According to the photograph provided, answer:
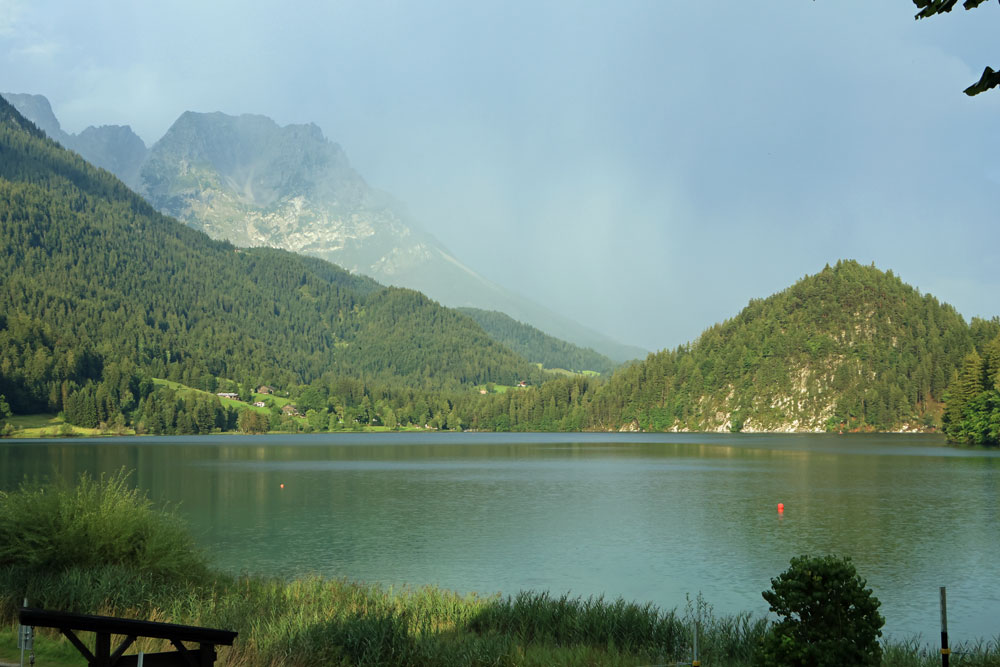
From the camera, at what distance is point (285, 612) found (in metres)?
19.8

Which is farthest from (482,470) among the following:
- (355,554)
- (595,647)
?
(595,647)

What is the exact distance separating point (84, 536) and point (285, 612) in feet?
19.6

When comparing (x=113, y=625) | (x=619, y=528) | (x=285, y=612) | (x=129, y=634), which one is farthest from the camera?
(x=619, y=528)

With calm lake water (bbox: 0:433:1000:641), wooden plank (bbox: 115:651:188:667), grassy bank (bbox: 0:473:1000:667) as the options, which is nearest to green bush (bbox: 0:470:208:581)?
grassy bank (bbox: 0:473:1000:667)

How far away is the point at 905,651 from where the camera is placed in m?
18.2


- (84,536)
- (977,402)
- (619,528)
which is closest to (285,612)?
(84,536)

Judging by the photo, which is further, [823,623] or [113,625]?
[823,623]

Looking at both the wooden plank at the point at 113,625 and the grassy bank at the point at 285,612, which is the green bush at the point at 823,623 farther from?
the wooden plank at the point at 113,625

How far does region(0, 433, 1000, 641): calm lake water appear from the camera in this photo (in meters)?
31.6

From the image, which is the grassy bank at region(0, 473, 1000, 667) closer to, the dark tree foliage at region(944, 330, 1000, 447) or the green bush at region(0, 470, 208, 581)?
the green bush at region(0, 470, 208, 581)

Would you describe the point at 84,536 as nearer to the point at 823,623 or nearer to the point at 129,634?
the point at 129,634

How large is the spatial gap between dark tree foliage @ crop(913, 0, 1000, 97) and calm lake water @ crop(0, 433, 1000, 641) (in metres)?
21.1

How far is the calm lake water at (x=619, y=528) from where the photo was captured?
31.6m

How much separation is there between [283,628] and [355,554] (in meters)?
22.2
